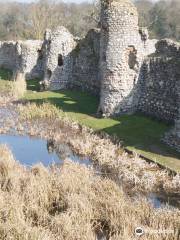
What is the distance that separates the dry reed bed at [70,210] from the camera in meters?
9.91

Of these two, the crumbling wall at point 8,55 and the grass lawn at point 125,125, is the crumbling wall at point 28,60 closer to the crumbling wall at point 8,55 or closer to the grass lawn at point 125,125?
the crumbling wall at point 8,55

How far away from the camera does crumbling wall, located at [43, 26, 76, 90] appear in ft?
88.4

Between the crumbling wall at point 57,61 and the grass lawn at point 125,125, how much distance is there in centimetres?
132

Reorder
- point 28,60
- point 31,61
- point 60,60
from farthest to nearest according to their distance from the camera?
1. point 31,61
2. point 28,60
3. point 60,60

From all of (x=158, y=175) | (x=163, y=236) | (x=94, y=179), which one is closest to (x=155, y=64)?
(x=158, y=175)

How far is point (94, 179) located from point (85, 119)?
289 inches

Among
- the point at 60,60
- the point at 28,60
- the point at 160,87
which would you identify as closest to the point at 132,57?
the point at 160,87

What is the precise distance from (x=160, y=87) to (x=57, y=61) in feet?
29.3

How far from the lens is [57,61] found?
88.8ft

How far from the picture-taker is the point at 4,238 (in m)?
9.70

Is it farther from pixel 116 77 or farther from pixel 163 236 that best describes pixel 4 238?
pixel 116 77

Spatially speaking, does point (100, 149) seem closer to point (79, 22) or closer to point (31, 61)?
point (31, 61)

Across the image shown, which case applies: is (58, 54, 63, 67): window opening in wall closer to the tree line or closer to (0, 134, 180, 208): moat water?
(0, 134, 180, 208): moat water

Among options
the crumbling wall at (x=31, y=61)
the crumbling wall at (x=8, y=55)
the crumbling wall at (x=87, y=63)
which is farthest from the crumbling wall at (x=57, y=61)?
the crumbling wall at (x=8, y=55)
